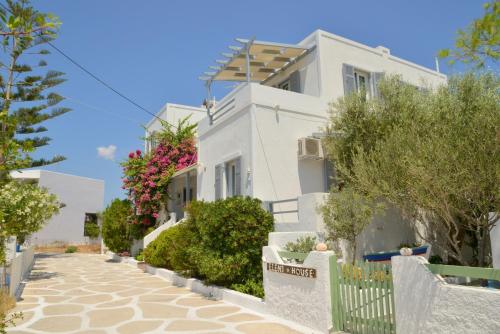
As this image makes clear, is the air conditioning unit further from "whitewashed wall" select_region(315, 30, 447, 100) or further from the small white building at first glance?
the small white building

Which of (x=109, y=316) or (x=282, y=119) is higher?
(x=282, y=119)

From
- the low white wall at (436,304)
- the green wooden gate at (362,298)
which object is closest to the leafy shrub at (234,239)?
the green wooden gate at (362,298)

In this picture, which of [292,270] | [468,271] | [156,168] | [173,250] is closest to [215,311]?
[292,270]

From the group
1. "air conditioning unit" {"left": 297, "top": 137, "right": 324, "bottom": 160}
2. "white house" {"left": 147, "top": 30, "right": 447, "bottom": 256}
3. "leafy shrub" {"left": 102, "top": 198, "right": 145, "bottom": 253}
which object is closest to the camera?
"white house" {"left": 147, "top": 30, "right": 447, "bottom": 256}

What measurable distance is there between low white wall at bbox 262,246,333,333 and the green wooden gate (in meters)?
0.13

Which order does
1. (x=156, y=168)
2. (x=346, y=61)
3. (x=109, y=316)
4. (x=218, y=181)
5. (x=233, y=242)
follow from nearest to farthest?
(x=109, y=316), (x=233, y=242), (x=218, y=181), (x=346, y=61), (x=156, y=168)

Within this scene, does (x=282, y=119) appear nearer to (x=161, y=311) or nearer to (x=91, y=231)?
(x=161, y=311)

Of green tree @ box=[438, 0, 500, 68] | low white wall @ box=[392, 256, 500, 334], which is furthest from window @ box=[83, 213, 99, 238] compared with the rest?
green tree @ box=[438, 0, 500, 68]

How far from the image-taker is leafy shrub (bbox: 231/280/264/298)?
29.8 feet

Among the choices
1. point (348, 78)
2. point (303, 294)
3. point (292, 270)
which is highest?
point (348, 78)

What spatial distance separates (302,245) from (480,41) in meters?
6.54

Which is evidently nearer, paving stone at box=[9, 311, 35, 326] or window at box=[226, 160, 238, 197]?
paving stone at box=[9, 311, 35, 326]

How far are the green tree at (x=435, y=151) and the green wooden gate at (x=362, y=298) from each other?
227cm

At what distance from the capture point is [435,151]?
23.2 feet
